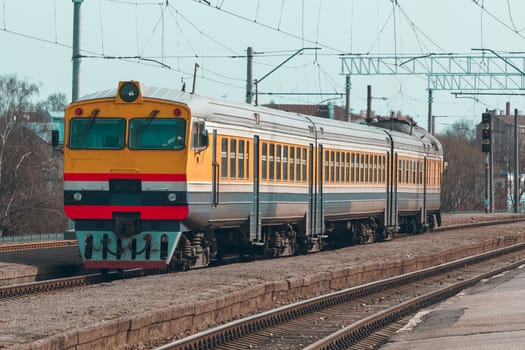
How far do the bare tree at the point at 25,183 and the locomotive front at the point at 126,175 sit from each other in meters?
41.2

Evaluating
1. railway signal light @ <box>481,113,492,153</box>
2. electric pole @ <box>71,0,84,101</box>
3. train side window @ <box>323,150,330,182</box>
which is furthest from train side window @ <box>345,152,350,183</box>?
railway signal light @ <box>481,113,492,153</box>

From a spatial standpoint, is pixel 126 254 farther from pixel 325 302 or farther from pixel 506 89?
pixel 506 89

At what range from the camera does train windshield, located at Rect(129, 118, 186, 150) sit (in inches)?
754

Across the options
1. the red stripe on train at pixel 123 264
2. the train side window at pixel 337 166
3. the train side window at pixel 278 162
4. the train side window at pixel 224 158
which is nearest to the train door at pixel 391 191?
the train side window at pixel 337 166

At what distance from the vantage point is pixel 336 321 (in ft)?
51.2

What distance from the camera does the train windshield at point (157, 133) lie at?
19.1m

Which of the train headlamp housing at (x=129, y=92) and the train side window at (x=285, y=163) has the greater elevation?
the train headlamp housing at (x=129, y=92)

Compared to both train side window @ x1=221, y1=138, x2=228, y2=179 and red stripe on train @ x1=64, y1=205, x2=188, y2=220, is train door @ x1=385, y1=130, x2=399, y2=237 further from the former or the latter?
red stripe on train @ x1=64, y1=205, x2=188, y2=220

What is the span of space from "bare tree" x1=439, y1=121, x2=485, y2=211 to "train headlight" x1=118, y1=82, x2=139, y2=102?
76810 mm

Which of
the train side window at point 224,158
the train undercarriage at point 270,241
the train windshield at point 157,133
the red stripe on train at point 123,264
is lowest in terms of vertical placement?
the red stripe on train at point 123,264

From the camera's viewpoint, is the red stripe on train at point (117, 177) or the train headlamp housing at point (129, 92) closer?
the red stripe on train at point (117, 177)

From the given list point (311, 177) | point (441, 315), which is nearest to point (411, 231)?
point (311, 177)

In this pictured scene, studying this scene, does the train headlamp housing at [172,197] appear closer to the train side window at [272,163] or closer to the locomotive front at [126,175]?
the locomotive front at [126,175]

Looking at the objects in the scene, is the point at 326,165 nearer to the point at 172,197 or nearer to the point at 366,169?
the point at 366,169
